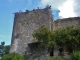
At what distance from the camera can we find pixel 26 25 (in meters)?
28.9

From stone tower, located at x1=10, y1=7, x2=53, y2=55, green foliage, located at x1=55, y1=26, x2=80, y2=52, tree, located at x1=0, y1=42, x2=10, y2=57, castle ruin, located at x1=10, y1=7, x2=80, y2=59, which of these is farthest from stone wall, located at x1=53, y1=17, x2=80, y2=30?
tree, located at x1=0, y1=42, x2=10, y2=57

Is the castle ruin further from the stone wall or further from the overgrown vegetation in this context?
the overgrown vegetation

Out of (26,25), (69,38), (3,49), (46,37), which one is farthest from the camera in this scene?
(3,49)

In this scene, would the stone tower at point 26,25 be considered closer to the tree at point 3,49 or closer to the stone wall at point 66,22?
the stone wall at point 66,22

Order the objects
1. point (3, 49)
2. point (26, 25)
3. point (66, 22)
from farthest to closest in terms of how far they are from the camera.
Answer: point (3, 49) → point (26, 25) → point (66, 22)

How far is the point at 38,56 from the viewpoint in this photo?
80.5 feet

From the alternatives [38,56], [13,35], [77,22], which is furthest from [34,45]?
[77,22]

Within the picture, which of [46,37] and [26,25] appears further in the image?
[26,25]

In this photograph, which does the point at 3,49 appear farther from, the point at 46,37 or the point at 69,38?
the point at 69,38

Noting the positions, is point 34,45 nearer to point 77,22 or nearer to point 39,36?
point 39,36

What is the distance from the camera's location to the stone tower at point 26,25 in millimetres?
27828

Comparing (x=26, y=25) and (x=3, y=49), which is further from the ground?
(x=26, y=25)

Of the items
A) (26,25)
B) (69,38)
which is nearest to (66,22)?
(26,25)

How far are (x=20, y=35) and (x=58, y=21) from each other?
548cm
